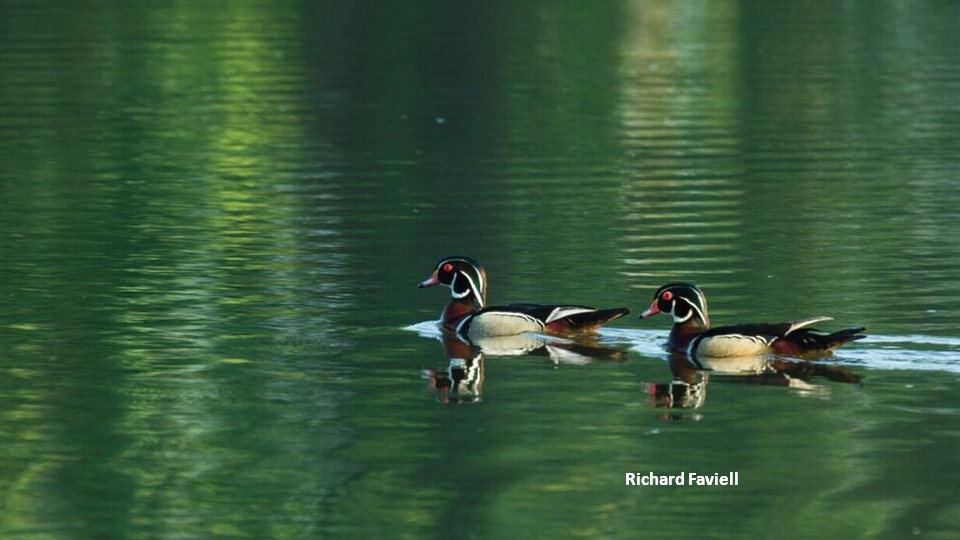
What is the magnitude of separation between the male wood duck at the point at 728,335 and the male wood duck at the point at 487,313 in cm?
45

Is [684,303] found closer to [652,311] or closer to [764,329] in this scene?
[652,311]

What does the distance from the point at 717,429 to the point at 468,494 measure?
2.40m

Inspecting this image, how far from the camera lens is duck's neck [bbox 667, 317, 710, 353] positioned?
1850cm

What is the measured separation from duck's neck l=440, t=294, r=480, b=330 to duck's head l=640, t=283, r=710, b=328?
2269mm

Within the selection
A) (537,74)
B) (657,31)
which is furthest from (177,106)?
(657,31)

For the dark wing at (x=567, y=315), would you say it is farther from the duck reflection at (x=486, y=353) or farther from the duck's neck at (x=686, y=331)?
the duck's neck at (x=686, y=331)

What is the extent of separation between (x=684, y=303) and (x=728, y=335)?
81 cm

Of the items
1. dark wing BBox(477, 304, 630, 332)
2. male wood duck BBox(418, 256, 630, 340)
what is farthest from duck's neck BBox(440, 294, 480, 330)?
dark wing BBox(477, 304, 630, 332)

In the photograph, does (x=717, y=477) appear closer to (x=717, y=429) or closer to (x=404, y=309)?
(x=717, y=429)

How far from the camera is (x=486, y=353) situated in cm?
1911

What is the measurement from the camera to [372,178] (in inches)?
1278

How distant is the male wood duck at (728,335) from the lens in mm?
17688

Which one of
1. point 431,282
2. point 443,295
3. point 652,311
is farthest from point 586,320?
point 443,295

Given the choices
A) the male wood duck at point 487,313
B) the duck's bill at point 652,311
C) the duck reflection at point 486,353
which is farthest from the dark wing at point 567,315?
the duck's bill at point 652,311
